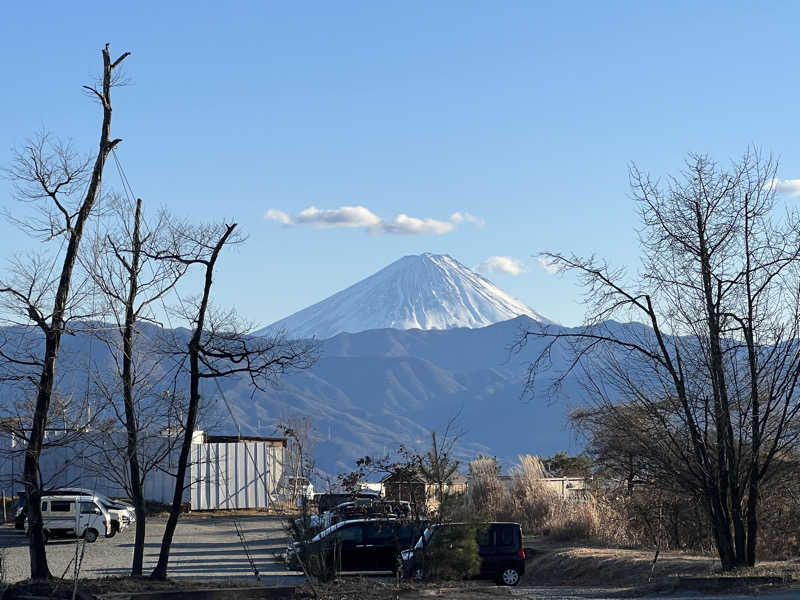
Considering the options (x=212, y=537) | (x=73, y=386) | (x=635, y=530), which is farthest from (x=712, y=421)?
(x=212, y=537)

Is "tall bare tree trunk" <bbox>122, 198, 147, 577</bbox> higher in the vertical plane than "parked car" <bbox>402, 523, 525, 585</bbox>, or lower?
higher

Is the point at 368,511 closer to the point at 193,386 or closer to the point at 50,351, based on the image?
the point at 193,386

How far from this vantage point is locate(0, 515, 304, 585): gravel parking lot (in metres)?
23.5

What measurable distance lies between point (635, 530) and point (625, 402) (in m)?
8.02

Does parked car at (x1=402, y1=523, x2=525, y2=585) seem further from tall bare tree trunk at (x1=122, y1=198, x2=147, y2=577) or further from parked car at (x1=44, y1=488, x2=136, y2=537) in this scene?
parked car at (x1=44, y1=488, x2=136, y2=537)

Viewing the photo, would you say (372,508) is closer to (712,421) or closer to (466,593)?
(466,593)

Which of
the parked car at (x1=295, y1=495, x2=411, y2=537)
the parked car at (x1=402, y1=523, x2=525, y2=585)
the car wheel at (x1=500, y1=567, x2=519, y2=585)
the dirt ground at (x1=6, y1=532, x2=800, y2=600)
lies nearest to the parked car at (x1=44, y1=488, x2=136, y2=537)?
the dirt ground at (x1=6, y1=532, x2=800, y2=600)

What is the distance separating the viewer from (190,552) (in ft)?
98.7

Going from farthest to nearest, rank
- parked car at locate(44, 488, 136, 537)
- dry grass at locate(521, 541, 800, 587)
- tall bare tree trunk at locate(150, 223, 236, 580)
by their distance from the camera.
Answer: parked car at locate(44, 488, 136, 537) → dry grass at locate(521, 541, 800, 587) → tall bare tree trunk at locate(150, 223, 236, 580)

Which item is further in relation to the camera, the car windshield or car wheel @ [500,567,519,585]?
car wheel @ [500,567,519,585]

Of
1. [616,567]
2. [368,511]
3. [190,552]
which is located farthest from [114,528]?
[616,567]

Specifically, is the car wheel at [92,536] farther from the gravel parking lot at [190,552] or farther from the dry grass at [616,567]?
the dry grass at [616,567]

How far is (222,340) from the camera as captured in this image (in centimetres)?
1700

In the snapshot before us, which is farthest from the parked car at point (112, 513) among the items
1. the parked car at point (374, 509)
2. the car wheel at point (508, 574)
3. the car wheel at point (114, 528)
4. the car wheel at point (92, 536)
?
the car wheel at point (508, 574)
